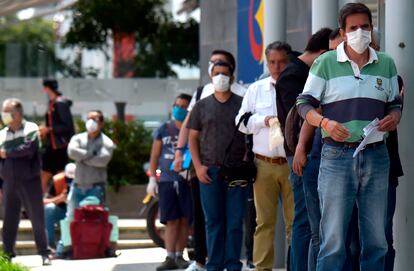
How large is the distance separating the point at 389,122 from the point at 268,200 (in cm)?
242

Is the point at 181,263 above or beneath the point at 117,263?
above

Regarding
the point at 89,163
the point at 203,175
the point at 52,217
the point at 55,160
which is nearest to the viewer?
the point at 203,175

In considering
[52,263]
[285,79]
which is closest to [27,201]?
[52,263]

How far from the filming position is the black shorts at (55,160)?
A: 1773 centimetres

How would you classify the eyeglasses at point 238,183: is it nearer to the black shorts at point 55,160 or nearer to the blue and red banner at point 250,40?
the blue and red banner at point 250,40

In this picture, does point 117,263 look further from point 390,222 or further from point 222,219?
point 390,222

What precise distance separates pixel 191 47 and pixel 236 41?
37.2 feet

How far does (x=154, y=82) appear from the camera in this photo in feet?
79.9

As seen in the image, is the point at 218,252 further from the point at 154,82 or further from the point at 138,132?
the point at 154,82

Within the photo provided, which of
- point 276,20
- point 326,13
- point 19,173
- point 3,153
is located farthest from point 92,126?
point 326,13

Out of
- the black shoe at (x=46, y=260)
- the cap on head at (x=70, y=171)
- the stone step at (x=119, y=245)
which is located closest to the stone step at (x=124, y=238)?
the stone step at (x=119, y=245)

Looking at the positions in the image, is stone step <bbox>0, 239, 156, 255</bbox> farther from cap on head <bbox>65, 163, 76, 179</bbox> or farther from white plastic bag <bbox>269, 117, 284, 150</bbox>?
white plastic bag <bbox>269, 117, 284, 150</bbox>

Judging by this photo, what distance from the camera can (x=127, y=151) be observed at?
19.6 m

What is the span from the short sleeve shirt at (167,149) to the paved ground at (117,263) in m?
0.97
